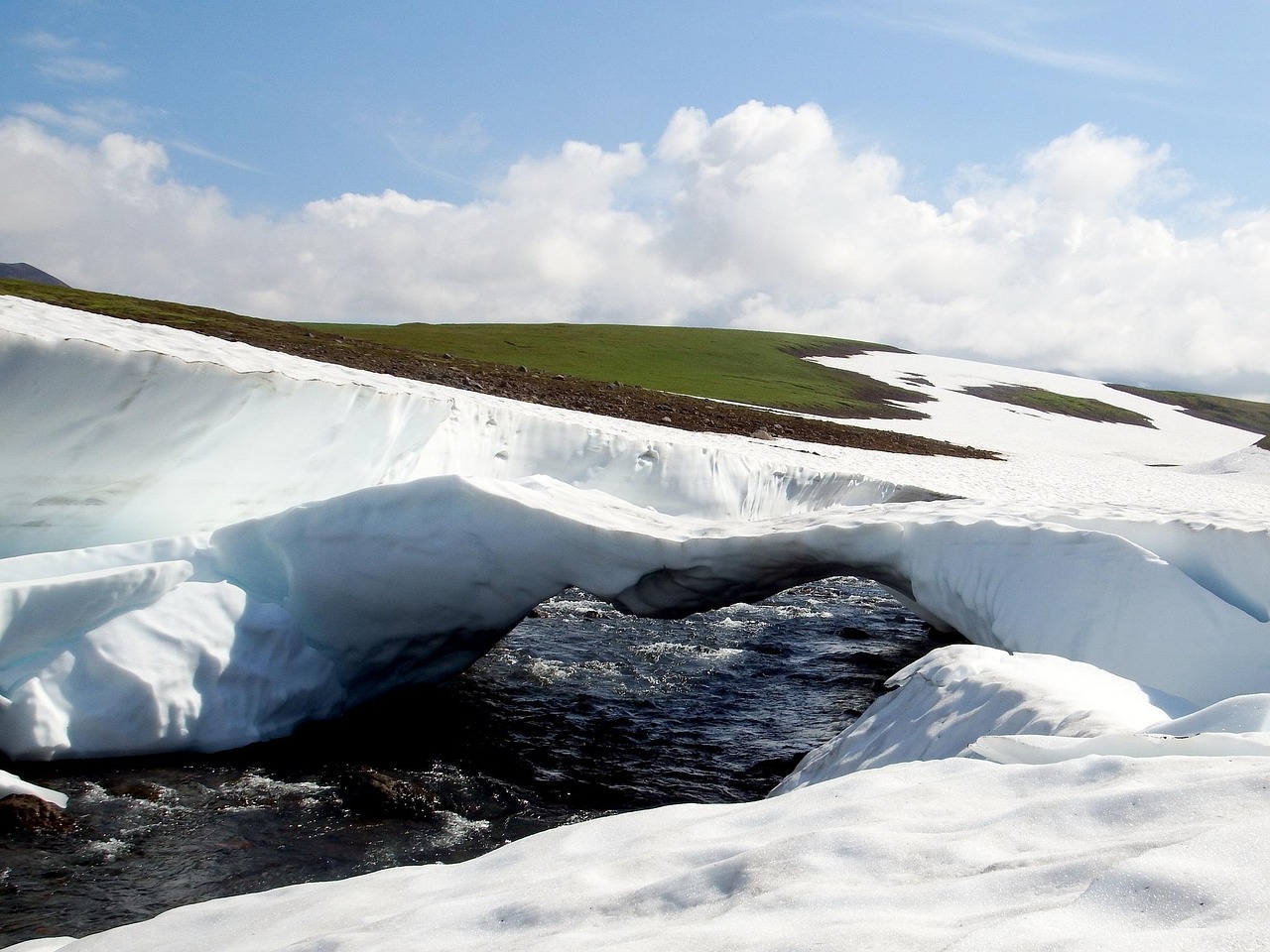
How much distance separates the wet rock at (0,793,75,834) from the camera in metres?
5.67

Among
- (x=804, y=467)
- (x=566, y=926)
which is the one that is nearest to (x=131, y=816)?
(x=566, y=926)

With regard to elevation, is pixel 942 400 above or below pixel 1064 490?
above

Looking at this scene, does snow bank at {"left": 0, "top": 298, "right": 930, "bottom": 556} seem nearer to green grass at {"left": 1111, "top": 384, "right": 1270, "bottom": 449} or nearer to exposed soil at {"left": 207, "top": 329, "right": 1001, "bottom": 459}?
exposed soil at {"left": 207, "top": 329, "right": 1001, "bottom": 459}

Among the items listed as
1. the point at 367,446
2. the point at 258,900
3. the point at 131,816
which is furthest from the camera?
the point at 367,446

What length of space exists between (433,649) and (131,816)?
325 centimetres

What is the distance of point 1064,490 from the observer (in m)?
16.5

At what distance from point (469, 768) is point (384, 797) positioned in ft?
3.13

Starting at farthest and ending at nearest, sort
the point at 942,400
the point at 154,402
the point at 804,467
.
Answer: the point at 942,400 → the point at 804,467 → the point at 154,402

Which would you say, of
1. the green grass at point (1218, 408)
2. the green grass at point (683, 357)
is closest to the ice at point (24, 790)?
the green grass at point (683, 357)

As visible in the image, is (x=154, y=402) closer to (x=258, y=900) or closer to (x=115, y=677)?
(x=115, y=677)

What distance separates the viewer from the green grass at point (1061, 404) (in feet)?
203

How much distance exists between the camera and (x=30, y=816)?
5746mm

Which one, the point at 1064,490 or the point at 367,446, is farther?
the point at 1064,490

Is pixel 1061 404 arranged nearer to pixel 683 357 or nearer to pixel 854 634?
pixel 683 357
